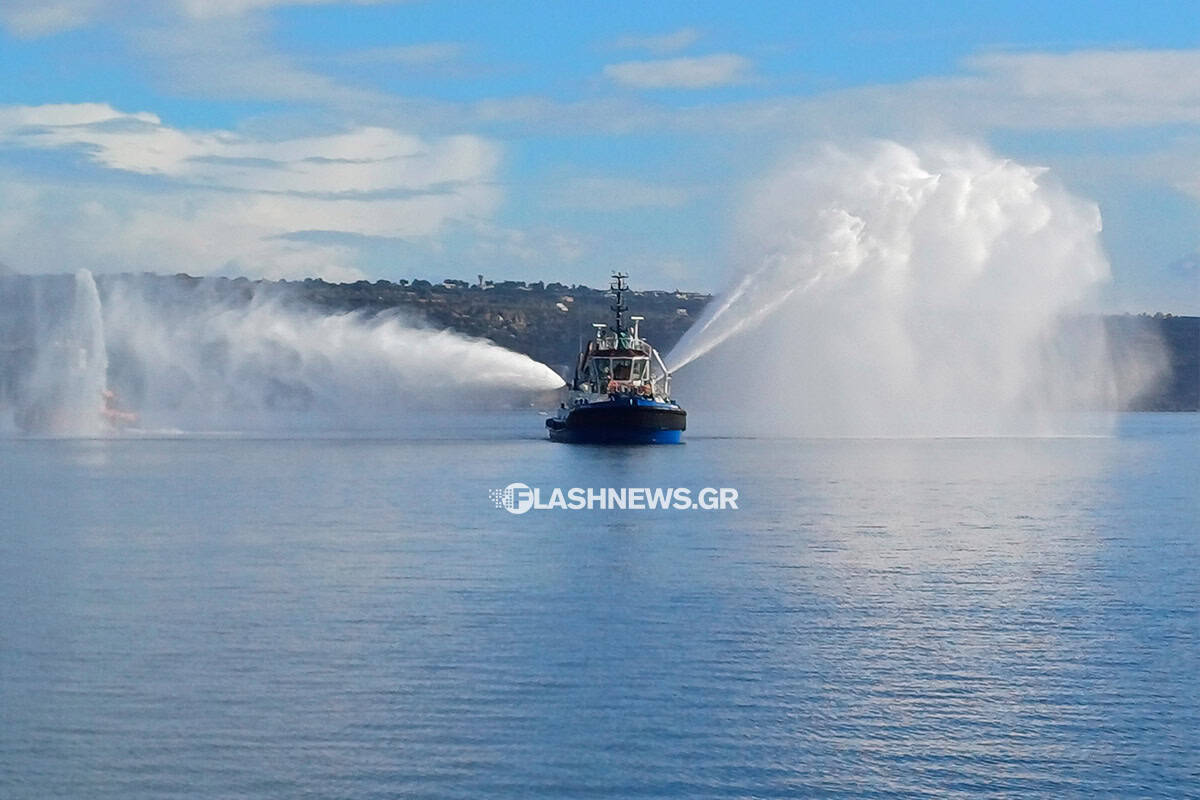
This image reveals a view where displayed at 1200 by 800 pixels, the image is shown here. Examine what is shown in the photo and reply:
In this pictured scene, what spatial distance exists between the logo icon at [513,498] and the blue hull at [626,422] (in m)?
17.2

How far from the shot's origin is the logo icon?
43.7 meters

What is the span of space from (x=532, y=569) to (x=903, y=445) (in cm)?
4938

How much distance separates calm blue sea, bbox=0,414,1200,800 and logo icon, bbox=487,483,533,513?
0.79 meters

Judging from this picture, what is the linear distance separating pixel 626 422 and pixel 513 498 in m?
23.0

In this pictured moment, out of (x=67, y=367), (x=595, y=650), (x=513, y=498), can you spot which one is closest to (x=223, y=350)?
(x=67, y=367)

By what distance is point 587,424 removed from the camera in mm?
69625

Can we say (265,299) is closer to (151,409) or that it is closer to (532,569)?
(151,409)

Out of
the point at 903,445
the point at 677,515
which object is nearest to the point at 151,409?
the point at 903,445

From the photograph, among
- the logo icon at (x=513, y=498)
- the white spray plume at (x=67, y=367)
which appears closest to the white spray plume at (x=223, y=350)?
the white spray plume at (x=67, y=367)

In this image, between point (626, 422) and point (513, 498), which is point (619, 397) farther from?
point (513, 498)

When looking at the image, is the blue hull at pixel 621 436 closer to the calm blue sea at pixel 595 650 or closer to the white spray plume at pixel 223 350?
the white spray plume at pixel 223 350

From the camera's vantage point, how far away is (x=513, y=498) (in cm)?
4631

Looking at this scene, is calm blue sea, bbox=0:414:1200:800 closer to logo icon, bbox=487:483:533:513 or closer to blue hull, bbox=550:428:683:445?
logo icon, bbox=487:483:533:513

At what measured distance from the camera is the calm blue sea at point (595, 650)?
17.0 m
